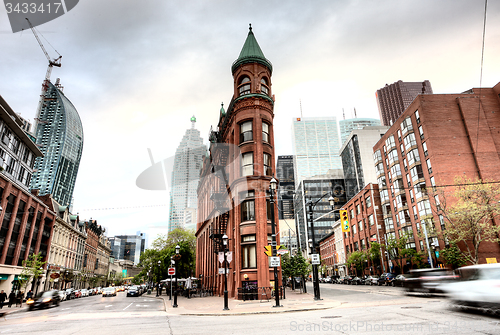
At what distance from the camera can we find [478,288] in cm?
1079

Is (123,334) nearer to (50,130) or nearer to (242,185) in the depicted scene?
(242,185)

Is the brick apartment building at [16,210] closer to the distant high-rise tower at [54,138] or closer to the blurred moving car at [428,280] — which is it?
the blurred moving car at [428,280]

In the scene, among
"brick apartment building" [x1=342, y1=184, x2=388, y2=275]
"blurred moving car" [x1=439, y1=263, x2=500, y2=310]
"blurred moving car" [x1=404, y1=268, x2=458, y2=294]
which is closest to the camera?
"blurred moving car" [x1=439, y1=263, x2=500, y2=310]

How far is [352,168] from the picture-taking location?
122312 mm

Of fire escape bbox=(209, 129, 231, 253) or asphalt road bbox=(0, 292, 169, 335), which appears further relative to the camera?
fire escape bbox=(209, 129, 231, 253)

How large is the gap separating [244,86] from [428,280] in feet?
76.8

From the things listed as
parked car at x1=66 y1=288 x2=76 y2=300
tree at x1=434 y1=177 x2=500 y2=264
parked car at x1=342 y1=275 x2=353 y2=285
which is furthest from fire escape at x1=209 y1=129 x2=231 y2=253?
parked car at x1=342 y1=275 x2=353 y2=285

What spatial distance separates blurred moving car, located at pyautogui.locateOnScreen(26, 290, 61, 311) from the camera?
1012 inches

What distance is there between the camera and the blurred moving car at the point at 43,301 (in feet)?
84.3

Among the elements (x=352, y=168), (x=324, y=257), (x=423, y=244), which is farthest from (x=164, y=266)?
(x=352, y=168)

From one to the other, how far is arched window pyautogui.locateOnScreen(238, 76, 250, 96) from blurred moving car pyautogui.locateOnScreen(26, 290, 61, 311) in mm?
26236

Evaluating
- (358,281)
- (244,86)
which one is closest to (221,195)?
(244,86)

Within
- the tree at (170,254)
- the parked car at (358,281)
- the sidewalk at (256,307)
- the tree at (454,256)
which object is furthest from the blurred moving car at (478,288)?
the tree at (170,254)

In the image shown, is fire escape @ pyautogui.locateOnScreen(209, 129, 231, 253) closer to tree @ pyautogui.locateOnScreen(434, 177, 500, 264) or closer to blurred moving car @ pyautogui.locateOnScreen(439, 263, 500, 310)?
blurred moving car @ pyautogui.locateOnScreen(439, 263, 500, 310)
